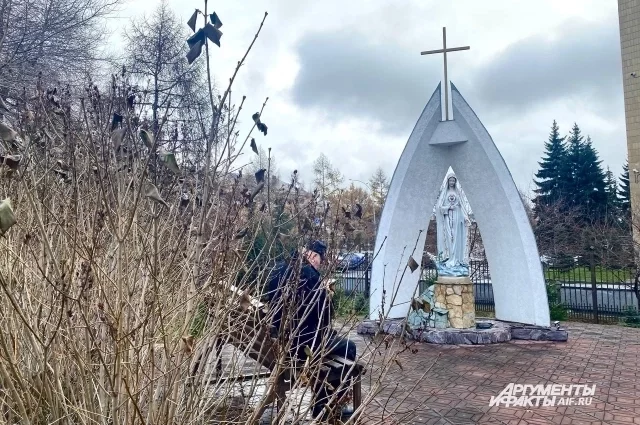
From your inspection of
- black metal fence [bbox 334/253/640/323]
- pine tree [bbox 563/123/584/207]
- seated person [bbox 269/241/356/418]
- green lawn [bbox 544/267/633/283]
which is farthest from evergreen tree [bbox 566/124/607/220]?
seated person [bbox 269/241/356/418]

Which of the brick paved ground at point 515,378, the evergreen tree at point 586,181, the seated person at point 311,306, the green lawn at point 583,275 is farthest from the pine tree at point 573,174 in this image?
the seated person at point 311,306

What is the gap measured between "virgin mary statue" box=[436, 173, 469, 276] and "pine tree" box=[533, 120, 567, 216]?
21.6m

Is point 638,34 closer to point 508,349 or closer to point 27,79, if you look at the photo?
point 508,349

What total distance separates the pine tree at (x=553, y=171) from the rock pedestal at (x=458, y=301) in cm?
2200

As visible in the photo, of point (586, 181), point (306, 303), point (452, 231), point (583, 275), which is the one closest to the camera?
point (306, 303)

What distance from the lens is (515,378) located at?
20.7ft

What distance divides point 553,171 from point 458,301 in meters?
25.0

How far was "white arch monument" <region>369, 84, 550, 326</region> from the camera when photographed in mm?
8727

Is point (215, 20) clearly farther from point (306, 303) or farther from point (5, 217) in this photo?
point (306, 303)

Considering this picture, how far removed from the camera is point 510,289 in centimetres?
902

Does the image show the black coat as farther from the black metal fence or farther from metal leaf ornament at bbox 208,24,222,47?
the black metal fence

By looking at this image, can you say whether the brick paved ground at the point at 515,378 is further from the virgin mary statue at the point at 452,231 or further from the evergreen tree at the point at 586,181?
the evergreen tree at the point at 586,181

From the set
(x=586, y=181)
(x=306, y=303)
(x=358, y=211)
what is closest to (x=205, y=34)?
(x=358, y=211)

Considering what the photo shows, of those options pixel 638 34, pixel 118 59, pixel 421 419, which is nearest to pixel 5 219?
pixel 421 419
